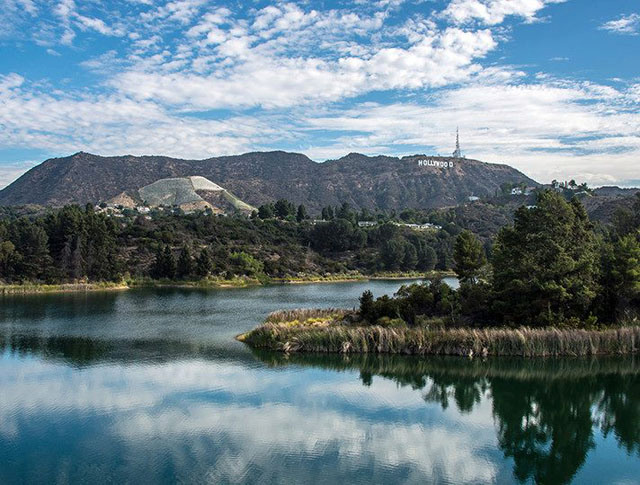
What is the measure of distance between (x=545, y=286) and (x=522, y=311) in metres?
1.88

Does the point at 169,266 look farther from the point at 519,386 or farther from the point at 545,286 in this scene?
the point at 519,386

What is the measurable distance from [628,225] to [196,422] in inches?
1605

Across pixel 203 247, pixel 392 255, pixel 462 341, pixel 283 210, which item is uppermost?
pixel 283 210

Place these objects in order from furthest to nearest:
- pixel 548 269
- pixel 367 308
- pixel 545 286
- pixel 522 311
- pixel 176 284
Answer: pixel 176 284 < pixel 367 308 < pixel 548 269 < pixel 522 311 < pixel 545 286

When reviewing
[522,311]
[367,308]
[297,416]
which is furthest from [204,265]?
[297,416]

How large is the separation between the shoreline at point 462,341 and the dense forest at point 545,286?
171 centimetres

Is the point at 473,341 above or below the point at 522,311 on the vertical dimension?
below

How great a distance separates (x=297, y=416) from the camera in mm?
21906

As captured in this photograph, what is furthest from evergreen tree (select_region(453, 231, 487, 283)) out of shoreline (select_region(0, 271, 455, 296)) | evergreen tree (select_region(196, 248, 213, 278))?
evergreen tree (select_region(196, 248, 213, 278))

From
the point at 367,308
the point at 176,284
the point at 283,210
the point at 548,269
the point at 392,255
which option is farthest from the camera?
the point at 283,210

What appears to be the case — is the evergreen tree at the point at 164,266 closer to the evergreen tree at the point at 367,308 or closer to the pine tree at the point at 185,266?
the pine tree at the point at 185,266

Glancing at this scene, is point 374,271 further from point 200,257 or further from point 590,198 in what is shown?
point 590,198

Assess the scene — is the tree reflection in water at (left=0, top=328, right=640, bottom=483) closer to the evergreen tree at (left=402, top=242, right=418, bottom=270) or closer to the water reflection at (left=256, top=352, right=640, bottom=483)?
the water reflection at (left=256, top=352, right=640, bottom=483)

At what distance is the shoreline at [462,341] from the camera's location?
2981cm
